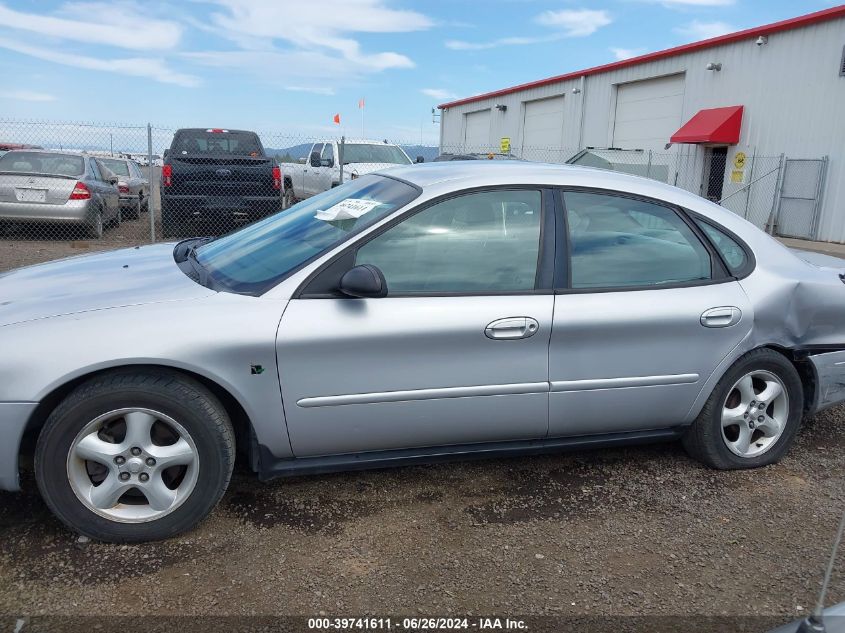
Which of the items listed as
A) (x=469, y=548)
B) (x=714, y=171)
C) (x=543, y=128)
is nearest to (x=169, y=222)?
(x=469, y=548)

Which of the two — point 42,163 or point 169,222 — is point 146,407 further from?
point 42,163

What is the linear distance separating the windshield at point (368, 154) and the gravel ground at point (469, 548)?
36.2 feet

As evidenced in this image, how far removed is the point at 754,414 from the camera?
3631mm

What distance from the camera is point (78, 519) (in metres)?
2.71

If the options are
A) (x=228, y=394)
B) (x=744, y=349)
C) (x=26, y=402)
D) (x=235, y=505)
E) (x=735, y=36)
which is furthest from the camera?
(x=735, y=36)

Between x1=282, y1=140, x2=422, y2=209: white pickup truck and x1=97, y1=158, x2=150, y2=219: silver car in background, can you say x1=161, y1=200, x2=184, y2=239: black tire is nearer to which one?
x1=282, y1=140, x2=422, y2=209: white pickup truck

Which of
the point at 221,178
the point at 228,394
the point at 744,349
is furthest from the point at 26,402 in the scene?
the point at 221,178

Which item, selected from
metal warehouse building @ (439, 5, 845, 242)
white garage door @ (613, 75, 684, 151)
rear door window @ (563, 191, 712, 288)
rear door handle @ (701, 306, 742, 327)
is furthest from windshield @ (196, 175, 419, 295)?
white garage door @ (613, 75, 684, 151)

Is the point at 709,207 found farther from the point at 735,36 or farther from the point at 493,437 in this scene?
the point at 735,36

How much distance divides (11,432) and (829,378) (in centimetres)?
393

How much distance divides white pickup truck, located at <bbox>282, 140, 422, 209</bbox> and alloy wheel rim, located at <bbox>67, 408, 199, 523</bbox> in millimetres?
10259

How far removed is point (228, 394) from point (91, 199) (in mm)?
9286

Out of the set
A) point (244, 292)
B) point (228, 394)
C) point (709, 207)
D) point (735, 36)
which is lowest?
point (228, 394)

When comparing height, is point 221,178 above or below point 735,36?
below
